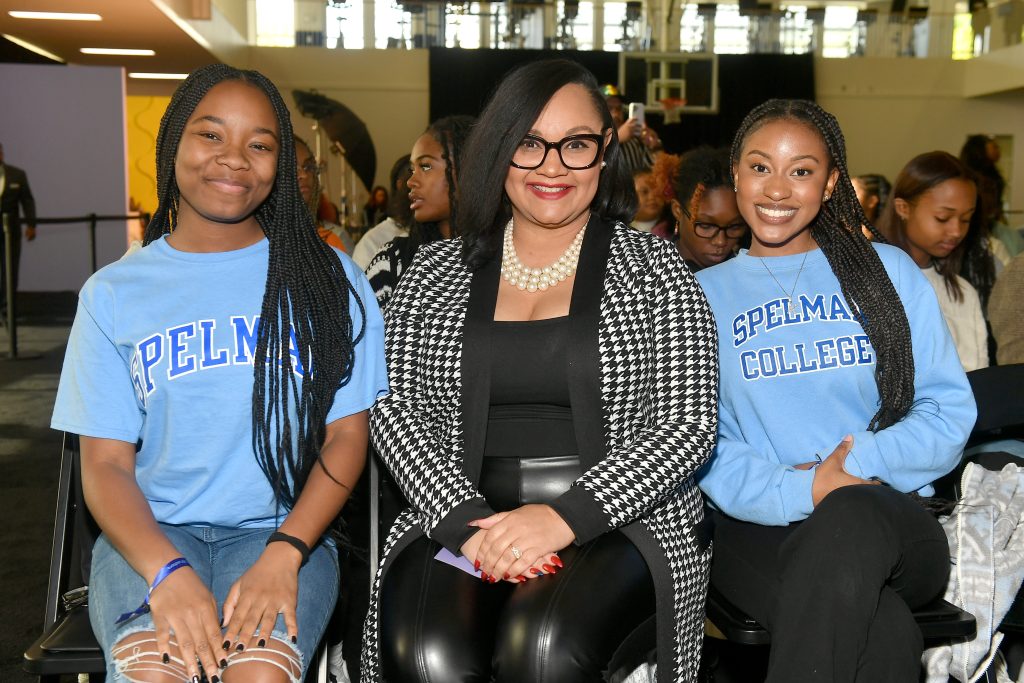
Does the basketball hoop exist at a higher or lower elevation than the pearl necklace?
higher

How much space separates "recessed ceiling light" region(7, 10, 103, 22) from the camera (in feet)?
32.2

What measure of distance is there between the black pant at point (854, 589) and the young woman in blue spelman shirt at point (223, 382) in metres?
0.79

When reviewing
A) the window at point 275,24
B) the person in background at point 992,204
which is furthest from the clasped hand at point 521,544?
the window at point 275,24

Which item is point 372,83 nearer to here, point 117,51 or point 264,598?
point 117,51

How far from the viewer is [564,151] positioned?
197cm

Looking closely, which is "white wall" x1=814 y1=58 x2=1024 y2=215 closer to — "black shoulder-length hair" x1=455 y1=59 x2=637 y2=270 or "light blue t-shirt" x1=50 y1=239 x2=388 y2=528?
"black shoulder-length hair" x1=455 y1=59 x2=637 y2=270

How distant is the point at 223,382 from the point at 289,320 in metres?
0.16

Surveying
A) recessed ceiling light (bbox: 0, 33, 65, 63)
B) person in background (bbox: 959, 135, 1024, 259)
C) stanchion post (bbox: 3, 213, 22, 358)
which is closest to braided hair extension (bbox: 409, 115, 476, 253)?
person in background (bbox: 959, 135, 1024, 259)

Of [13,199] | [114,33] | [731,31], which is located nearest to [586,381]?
[13,199]

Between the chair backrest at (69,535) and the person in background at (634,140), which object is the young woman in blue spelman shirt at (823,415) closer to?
the chair backrest at (69,535)

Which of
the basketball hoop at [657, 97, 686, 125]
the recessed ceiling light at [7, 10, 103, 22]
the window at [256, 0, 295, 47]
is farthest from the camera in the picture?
the window at [256, 0, 295, 47]

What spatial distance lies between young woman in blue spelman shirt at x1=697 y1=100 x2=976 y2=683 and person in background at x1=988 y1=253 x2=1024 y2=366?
2.88 feet

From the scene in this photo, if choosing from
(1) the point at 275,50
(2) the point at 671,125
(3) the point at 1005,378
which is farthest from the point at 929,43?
(3) the point at 1005,378

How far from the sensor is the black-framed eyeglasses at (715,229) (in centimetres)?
292
